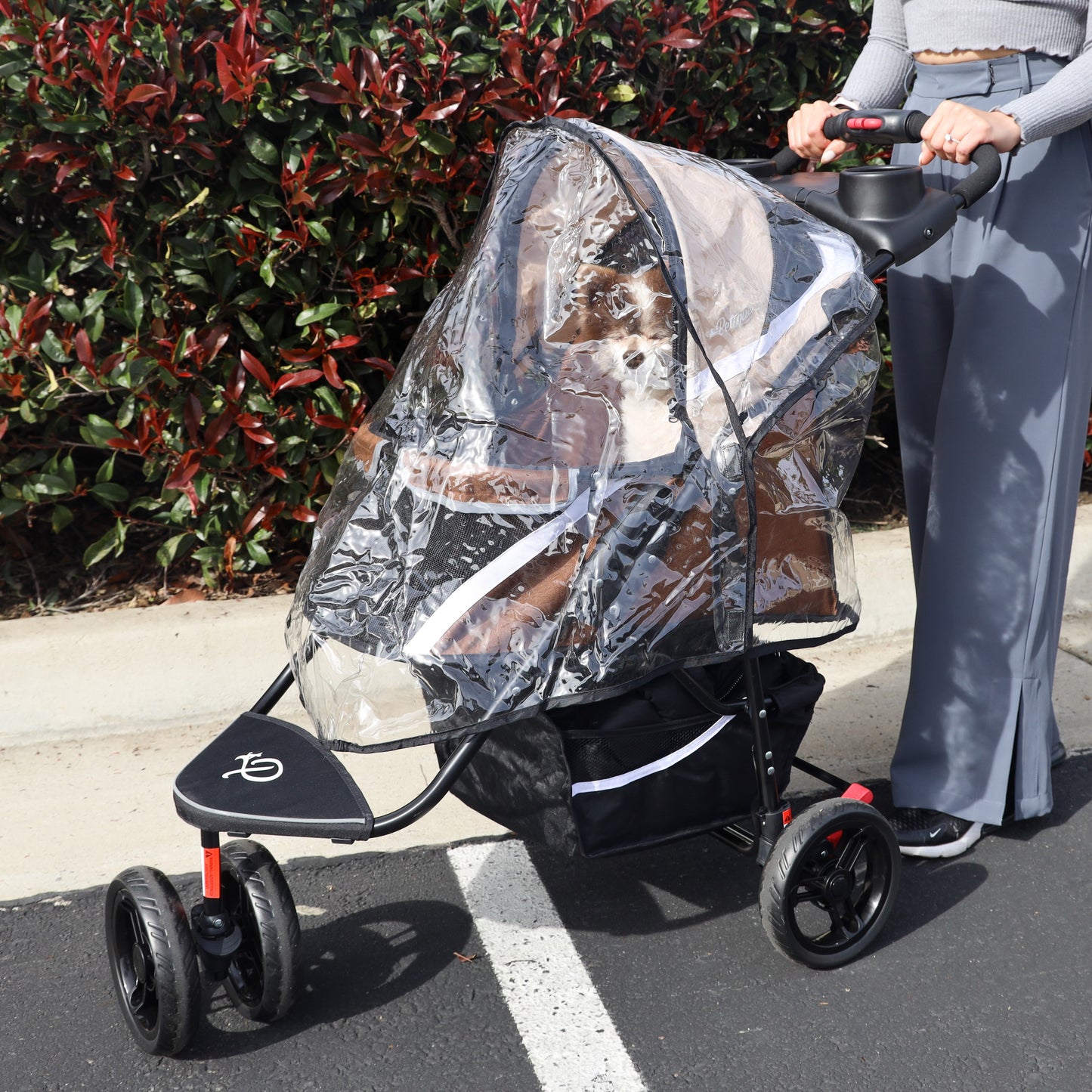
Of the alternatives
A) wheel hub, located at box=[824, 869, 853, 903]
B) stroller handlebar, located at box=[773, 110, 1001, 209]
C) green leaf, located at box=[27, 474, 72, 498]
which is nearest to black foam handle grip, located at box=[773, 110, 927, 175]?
stroller handlebar, located at box=[773, 110, 1001, 209]

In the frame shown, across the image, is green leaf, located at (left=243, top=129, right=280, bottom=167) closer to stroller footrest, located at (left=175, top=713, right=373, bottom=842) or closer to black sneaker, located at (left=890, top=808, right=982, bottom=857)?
stroller footrest, located at (left=175, top=713, right=373, bottom=842)

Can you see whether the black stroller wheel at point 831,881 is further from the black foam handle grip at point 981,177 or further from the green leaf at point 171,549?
the green leaf at point 171,549

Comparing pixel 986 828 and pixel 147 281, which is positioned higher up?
pixel 147 281

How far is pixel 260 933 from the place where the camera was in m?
1.95

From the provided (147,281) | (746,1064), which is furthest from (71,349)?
(746,1064)

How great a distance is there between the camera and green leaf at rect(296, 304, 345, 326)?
3.32 meters

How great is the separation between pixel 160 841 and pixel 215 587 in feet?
3.65

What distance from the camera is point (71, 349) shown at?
3227 millimetres

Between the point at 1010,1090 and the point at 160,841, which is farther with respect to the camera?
the point at 160,841

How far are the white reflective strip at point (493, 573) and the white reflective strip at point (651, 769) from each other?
36 centimetres

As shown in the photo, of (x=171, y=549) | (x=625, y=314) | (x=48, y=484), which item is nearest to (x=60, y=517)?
(x=48, y=484)

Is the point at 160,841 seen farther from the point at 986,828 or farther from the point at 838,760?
the point at 986,828

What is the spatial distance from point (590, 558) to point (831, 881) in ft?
2.66

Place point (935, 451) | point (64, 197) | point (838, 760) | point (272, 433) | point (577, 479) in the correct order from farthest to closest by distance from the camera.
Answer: point (272, 433), point (64, 197), point (838, 760), point (935, 451), point (577, 479)
